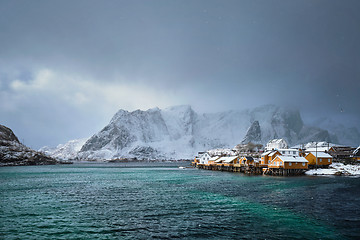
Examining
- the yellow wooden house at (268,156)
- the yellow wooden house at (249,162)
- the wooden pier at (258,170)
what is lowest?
the wooden pier at (258,170)

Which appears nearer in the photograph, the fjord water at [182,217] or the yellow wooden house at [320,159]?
the fjord water at [182,217]

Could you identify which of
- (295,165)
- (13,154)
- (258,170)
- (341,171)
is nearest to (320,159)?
(341,171)

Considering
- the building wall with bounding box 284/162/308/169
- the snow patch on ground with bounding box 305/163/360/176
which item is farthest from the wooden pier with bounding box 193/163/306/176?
the snow patch on ground with bounding box 305/163/360/176

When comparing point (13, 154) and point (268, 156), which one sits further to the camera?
point (13, 154)

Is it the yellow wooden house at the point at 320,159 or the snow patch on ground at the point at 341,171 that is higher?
the yellow wooden house at the point at 320,159

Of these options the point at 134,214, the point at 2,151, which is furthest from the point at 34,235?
the point at 2,151

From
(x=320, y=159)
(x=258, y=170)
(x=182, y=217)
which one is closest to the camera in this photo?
(x=182, y=217)

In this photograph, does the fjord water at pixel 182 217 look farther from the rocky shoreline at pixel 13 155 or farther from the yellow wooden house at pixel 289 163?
the rocky shoreline at pixel 13 155

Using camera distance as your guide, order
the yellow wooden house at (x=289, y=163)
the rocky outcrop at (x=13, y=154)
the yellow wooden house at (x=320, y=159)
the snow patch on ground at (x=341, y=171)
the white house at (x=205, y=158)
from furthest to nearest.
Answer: the rocky outcrop at (x=13, y=154) < the white house at (x=205, y=158) < the yellow wooden house at (x=320, y=159) < the yellow wooden house at (x=289, y=163) < the snow patch on ground at (x=341, y=171)

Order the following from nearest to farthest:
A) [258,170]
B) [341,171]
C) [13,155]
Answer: [341,171], [258,170], [13,155]

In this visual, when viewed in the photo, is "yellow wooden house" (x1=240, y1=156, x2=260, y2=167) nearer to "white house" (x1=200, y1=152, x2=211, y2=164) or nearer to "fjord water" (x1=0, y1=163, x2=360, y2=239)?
"white house" (x1=200, y1=152, x2=211, y2=164)

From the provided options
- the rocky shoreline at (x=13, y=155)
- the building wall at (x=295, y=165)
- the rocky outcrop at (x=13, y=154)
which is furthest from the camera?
the rocky outcrop at (x=13, y=154)

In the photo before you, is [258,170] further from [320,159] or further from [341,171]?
[341,171]

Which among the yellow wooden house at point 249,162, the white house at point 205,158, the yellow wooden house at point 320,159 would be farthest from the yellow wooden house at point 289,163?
the white house at point 205,158
